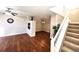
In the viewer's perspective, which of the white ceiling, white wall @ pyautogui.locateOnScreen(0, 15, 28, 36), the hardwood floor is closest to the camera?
the white ceiling

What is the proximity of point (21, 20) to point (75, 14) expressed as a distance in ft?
17.4

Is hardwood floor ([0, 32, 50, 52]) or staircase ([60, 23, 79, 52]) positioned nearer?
staircase ([60, 23, 79, 52])

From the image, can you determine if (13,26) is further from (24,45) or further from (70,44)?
(70,44)

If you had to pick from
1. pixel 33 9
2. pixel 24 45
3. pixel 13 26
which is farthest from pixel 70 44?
pixel 13 26

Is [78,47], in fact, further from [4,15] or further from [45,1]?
[4,15]

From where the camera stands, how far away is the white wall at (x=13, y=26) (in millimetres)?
7942

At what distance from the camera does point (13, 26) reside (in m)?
8.59

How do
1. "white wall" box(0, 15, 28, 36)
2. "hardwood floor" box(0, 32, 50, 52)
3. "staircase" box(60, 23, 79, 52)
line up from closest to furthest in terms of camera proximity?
"staircase" box(60, 23, 79, 52)
"hardwood floor" box(0, 32, 50, 52)
"white wall" box(0, 15, 28, 36)

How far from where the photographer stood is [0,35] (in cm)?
786

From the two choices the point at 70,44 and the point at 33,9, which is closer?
the point at 70,44

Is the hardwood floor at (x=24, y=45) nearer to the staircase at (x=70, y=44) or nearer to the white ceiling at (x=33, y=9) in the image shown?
the staircase at (x=70, y=44)

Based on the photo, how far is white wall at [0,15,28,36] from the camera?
794cm

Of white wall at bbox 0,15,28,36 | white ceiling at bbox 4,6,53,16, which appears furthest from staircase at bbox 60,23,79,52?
white wall at bbox 0,15,28,36

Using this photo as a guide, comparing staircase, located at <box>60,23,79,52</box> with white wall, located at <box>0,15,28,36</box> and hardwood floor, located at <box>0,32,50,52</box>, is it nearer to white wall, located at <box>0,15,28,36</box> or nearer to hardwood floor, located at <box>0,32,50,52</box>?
hardwood floor, located at <box>0,32,50,52</box>
